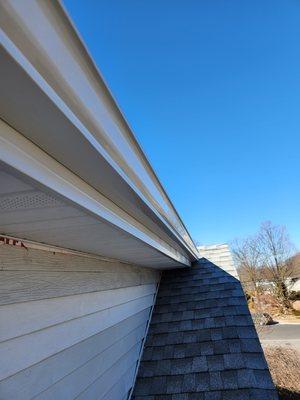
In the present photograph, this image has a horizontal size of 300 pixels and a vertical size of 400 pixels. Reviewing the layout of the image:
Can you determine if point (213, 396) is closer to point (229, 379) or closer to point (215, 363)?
point (229, 379)

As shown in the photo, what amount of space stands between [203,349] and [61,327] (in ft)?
7.16

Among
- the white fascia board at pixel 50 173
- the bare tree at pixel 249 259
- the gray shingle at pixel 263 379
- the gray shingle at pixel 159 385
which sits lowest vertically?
the gray shingle at pixel 159 385

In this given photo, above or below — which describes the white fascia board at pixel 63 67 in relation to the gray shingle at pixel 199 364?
above

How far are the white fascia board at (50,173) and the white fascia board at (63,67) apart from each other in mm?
148

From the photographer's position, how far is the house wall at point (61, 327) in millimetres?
1205

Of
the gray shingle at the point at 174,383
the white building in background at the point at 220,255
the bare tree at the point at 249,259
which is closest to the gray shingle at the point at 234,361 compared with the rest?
the gray shingle at the point at 174,383

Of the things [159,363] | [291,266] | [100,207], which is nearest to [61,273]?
[100,207]

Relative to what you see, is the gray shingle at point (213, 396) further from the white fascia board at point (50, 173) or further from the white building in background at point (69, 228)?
the white fascia board at point (50, 173)

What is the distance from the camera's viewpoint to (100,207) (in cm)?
127

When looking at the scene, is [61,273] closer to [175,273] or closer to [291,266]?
[175,273]

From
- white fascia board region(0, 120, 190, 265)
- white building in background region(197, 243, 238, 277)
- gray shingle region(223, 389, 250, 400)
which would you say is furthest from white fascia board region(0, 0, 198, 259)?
white building in background region(197, 243, 238, 277)

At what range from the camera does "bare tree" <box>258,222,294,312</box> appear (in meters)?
24.1

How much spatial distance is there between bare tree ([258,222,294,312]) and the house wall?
24006 millimetres

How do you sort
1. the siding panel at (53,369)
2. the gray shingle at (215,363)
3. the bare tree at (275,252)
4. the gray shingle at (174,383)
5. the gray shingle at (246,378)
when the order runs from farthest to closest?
the bare tree at (275,252) < the gray shingle at (215,363) < the gray shingle at (174,383) < the gray shingle at (246,378) < the siding panel at (53,369)
